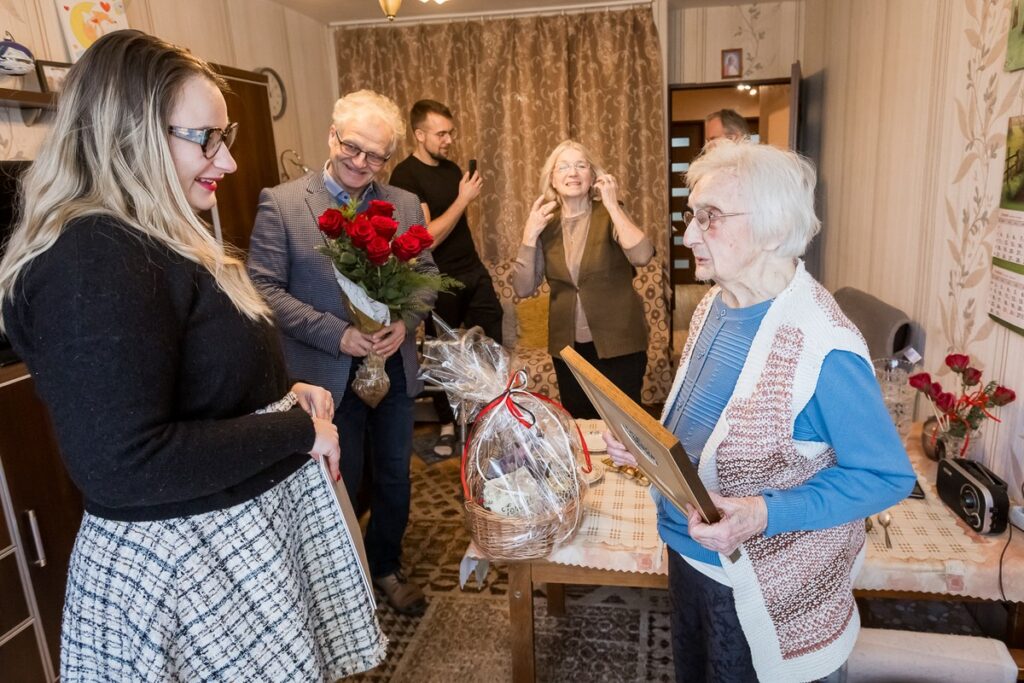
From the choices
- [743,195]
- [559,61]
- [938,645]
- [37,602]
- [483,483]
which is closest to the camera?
[743,195]

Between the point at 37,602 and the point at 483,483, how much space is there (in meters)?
1.36

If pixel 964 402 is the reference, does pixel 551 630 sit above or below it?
below

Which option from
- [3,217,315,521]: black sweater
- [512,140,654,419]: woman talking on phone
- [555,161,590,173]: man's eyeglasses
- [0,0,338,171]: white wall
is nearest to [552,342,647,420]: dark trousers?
[512,140,654,419]: woman talking on phone

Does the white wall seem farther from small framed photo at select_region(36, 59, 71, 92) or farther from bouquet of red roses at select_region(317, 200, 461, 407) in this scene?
bouquet of red roses at select_region(317, 200, 461, 407)

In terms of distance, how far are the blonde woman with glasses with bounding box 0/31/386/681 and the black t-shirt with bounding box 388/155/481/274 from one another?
2.48 meters

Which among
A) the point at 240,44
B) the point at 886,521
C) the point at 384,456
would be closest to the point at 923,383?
the point at 886,521

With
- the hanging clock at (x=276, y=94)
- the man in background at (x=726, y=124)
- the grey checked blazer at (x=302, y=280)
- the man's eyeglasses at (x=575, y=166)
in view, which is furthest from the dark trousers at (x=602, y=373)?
the hanging clock at (x=276, y=94)

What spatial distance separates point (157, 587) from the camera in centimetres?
99

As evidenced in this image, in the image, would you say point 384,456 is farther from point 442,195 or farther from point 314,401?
point 442,195

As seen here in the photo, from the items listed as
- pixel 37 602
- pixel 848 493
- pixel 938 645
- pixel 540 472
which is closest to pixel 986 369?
pixel 938 645

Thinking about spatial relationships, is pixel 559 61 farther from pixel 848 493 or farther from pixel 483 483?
pixel 848 493

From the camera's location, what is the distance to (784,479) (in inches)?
43.7

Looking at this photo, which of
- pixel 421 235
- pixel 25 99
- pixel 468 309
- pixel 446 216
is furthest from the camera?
pixel 468 309

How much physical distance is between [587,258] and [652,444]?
1605 mm
